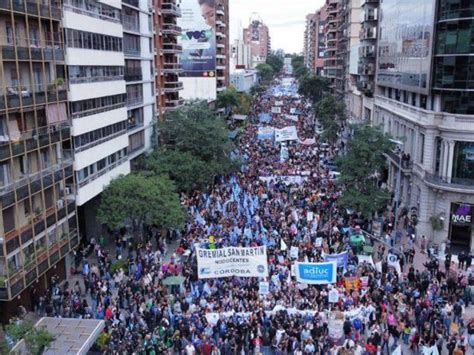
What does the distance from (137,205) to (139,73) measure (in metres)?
18.2

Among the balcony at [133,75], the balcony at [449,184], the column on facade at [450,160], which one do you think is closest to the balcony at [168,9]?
the balcony at [133,75]

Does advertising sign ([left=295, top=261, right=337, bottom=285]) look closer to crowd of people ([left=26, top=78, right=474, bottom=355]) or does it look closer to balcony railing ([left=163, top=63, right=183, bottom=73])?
crowd of people ([left=26, top=78, right=474, bottom=355])

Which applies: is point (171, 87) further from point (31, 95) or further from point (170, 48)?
point (31, 95)

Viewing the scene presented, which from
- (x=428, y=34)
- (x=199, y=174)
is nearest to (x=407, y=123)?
(x=428, y=34)

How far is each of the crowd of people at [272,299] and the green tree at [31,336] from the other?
11.5ft

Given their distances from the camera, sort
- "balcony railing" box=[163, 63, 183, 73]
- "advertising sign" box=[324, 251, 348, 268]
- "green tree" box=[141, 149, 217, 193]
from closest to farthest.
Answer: "advertising sign" box=[324, 251, 348, 268] → "green tree" box=[141, 149, 217, 193] → "balcony railing" box=[163, 63, 183, 73]

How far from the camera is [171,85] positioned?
→ 199 ft

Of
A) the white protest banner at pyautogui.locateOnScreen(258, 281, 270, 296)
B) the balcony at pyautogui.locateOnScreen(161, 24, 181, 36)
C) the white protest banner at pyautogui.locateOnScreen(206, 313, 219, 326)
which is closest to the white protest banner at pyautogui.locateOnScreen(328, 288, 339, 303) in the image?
the white protest banner at pyautogui.locateOnScreen(258, 281, 270, 296)

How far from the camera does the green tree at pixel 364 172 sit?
39.2 m

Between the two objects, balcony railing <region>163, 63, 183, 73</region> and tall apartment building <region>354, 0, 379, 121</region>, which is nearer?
balcony railing <region>163, 63, 183, 73</region>

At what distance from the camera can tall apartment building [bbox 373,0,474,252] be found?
122 feet

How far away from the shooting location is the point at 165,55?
5991cm

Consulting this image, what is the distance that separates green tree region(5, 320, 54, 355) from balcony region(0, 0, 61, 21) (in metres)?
13.8

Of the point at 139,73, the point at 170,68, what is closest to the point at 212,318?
the point at 139,73
